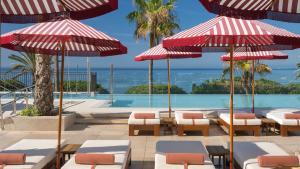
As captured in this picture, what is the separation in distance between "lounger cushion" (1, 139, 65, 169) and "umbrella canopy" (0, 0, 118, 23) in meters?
2.12

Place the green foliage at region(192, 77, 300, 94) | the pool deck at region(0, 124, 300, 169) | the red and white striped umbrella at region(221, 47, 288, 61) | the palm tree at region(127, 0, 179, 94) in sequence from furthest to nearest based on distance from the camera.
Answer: the green foliage at region(192, 77, 300, 94), the palm tree at region(127, 0, 179, 94), the red and white striped umbrella at region(221, 47, 288, 61), the pool deck at region(0, 124, 300, 169)

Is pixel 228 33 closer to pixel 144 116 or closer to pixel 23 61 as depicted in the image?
pixel 144 116

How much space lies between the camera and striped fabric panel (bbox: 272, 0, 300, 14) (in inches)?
207

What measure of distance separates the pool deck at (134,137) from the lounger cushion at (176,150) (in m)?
1.09

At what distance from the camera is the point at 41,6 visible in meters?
5.49

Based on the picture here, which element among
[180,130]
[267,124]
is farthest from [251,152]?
[267,124]

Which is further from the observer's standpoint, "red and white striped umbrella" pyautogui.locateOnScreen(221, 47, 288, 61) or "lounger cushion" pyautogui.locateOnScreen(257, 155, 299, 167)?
"red and white striped umbrella" pyautogui.locateOnScreen(221, 47, 288, 61)

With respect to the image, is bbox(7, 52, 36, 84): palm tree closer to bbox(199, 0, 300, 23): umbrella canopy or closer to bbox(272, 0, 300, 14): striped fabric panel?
bbox(199, 0, 300, 23): umbrella canopy

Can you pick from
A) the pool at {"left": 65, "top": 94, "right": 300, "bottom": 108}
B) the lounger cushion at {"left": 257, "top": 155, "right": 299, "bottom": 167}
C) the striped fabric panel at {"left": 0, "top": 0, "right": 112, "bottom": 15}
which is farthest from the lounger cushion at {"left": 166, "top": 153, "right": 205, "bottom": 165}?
the pool at {"left": 65, "top": 94, "right": 300, "bottom": 108}

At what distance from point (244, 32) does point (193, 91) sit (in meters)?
20.6

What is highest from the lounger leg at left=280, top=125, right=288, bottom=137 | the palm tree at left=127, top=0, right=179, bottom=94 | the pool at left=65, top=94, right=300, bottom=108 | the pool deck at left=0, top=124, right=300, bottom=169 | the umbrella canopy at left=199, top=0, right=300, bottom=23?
the palm tree at left=127, top=0, right=179, bottom=94

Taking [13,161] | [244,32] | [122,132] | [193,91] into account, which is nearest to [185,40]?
[244,32]

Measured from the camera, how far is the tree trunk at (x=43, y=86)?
36.7 feet

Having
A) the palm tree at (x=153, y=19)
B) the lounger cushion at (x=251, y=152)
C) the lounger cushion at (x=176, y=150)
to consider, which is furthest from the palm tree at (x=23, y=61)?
the lounger cushion at (x=251, y=152)
